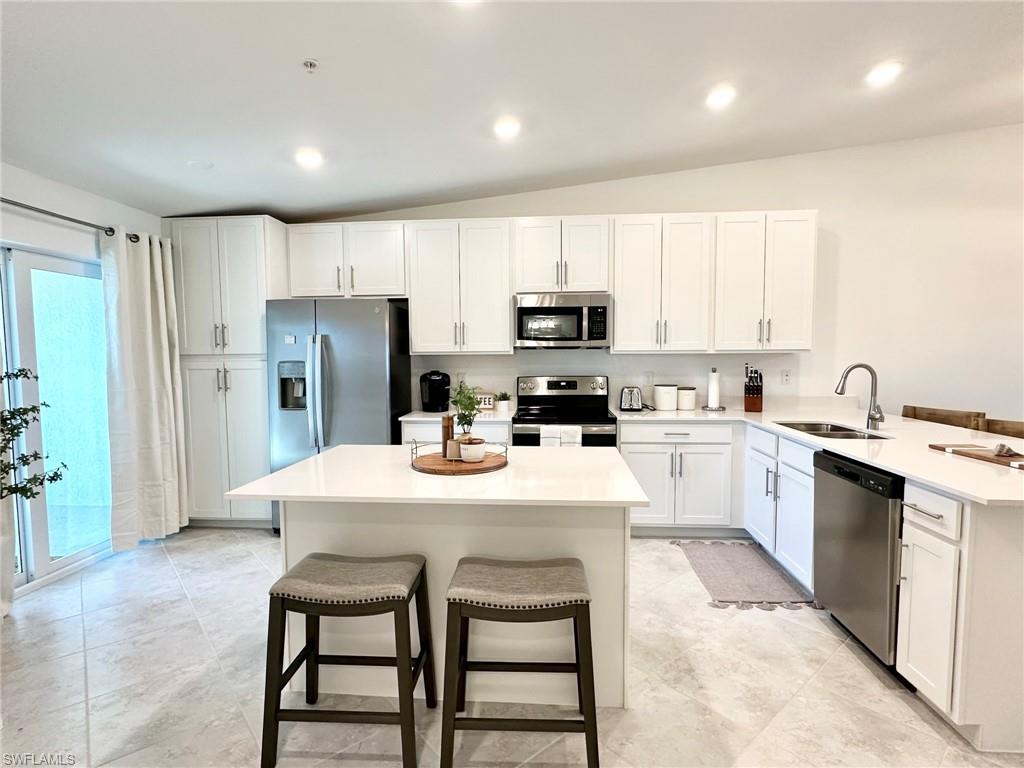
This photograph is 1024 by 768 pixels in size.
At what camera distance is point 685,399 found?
377 centimetres

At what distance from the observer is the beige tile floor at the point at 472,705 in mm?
1647

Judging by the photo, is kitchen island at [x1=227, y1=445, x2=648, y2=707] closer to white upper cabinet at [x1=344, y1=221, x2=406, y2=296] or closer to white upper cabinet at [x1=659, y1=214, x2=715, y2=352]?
white upper cabinet at [x1=659, y1=214, x2=715, y2=352]

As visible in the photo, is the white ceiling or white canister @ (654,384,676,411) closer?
the white ceiling

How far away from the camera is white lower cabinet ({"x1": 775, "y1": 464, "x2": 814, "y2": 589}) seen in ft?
8.55

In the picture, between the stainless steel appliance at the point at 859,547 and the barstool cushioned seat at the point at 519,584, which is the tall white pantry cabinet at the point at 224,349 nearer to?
the barstool cushioned seat at the point at 519,584

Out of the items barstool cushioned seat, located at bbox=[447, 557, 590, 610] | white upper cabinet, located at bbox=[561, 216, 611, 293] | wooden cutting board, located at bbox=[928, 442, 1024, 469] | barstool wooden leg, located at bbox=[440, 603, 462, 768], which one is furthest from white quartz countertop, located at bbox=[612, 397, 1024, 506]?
barstool wooden leg, located at bbox=[440, 603, 462, 768]

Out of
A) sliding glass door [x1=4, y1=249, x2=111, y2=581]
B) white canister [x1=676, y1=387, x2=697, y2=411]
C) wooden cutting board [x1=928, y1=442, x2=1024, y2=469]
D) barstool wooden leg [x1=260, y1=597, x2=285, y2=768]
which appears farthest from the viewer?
white canister [x1=676, y1=387, x2=697, y2=411]

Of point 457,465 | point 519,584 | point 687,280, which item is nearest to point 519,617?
point 519,584

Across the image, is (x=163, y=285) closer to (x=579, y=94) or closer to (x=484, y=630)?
(x=579, y=94)

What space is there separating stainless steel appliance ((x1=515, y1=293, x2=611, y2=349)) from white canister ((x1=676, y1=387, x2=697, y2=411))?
2.30 feet

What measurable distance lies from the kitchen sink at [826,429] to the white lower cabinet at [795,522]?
333 mm

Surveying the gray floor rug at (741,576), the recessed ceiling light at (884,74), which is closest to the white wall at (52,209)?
the gray floor rug at (741,576)

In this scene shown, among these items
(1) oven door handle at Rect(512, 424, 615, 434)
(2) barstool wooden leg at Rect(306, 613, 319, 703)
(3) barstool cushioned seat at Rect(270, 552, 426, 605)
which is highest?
(1) oven door handle at Rect(512, 424, 615, 434)

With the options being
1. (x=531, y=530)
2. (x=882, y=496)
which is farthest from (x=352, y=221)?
(x=882, y=496)
